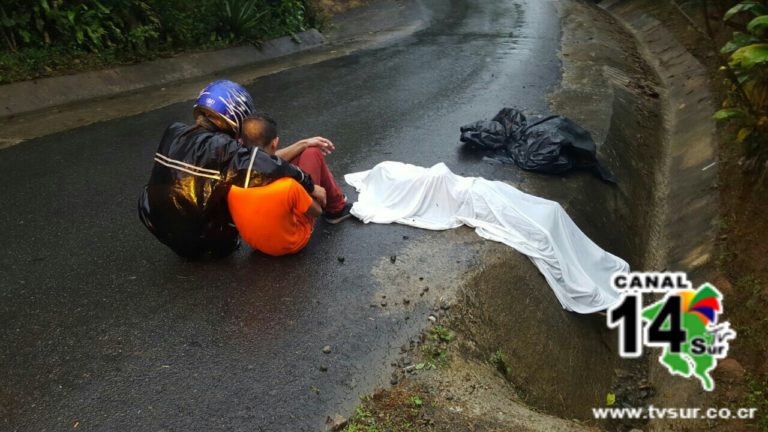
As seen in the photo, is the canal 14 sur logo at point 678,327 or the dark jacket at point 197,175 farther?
the canal 14 sur logo at point 678,327

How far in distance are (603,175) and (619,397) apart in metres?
2.86

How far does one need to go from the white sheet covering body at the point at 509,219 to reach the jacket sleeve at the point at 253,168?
1508 millimetres

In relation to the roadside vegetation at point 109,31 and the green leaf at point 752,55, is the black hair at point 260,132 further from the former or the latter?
the roadside vegetation at point 109,31

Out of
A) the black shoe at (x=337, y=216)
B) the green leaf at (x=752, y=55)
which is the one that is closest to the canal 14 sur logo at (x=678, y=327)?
the green leaf at (x=752, y=55)

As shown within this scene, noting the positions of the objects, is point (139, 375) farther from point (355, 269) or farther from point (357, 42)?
point (357, 42)

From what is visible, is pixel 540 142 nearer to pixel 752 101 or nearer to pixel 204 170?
pixel 752 101

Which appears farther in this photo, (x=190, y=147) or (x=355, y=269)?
(x=355, y=269)

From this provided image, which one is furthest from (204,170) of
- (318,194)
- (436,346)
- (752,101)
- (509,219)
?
(752,101)

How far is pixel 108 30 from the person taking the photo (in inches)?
404

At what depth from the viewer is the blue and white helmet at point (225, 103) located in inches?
168

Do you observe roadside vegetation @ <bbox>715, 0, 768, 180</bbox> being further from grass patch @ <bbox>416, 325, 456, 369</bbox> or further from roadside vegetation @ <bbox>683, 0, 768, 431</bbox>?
grass patch @ <bbox>416, 325, 456, 369</bbox>

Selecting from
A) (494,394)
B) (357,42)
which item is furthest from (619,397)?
(357,42)

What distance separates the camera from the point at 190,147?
4164 mm

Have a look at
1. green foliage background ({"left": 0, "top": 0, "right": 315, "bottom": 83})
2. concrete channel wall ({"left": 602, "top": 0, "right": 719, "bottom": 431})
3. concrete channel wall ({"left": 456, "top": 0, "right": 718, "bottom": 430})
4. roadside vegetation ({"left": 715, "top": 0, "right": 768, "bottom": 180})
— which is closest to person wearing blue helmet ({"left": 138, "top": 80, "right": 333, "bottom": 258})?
concrete channel wall ({"left": 456, "top": 0, "right": 718, "bottom": 430})
